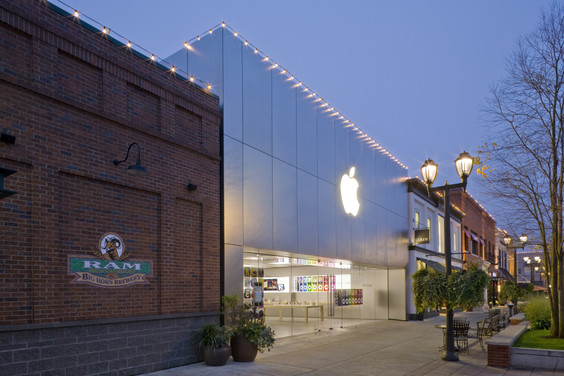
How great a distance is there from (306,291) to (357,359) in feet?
29.4

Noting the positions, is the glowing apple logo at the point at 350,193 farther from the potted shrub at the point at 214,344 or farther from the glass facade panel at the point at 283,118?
the potted shrub at the point at 214,344

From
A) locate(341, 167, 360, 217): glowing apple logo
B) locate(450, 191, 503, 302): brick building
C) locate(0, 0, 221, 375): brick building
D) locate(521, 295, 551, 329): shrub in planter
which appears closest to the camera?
locate(0, 0, 221, 375): brick building

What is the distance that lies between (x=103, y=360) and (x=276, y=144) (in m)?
9.10

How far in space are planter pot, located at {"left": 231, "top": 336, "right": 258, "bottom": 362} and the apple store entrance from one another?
3154 mm

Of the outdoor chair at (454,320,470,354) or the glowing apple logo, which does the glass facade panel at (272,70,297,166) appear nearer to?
the glowing apple logo

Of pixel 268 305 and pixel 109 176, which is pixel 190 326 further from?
pixel 268 305

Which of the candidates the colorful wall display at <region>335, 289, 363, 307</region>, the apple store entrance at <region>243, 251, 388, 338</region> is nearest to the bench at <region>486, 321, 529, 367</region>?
the apple store entrance at <region>243, 251, 388, 338</region>

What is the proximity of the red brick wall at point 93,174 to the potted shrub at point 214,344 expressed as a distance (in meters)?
0.71

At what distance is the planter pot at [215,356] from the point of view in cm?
1199

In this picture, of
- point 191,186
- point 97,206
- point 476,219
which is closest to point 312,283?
point 191,186

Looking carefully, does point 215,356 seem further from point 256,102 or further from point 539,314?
point 539,314

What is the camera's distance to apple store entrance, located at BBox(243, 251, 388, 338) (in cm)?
1709

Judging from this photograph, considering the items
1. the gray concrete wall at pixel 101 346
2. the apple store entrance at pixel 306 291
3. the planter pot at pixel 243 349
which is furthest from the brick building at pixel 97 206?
the apple store entrance at pixel 306 291

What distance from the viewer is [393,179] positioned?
2789cm
